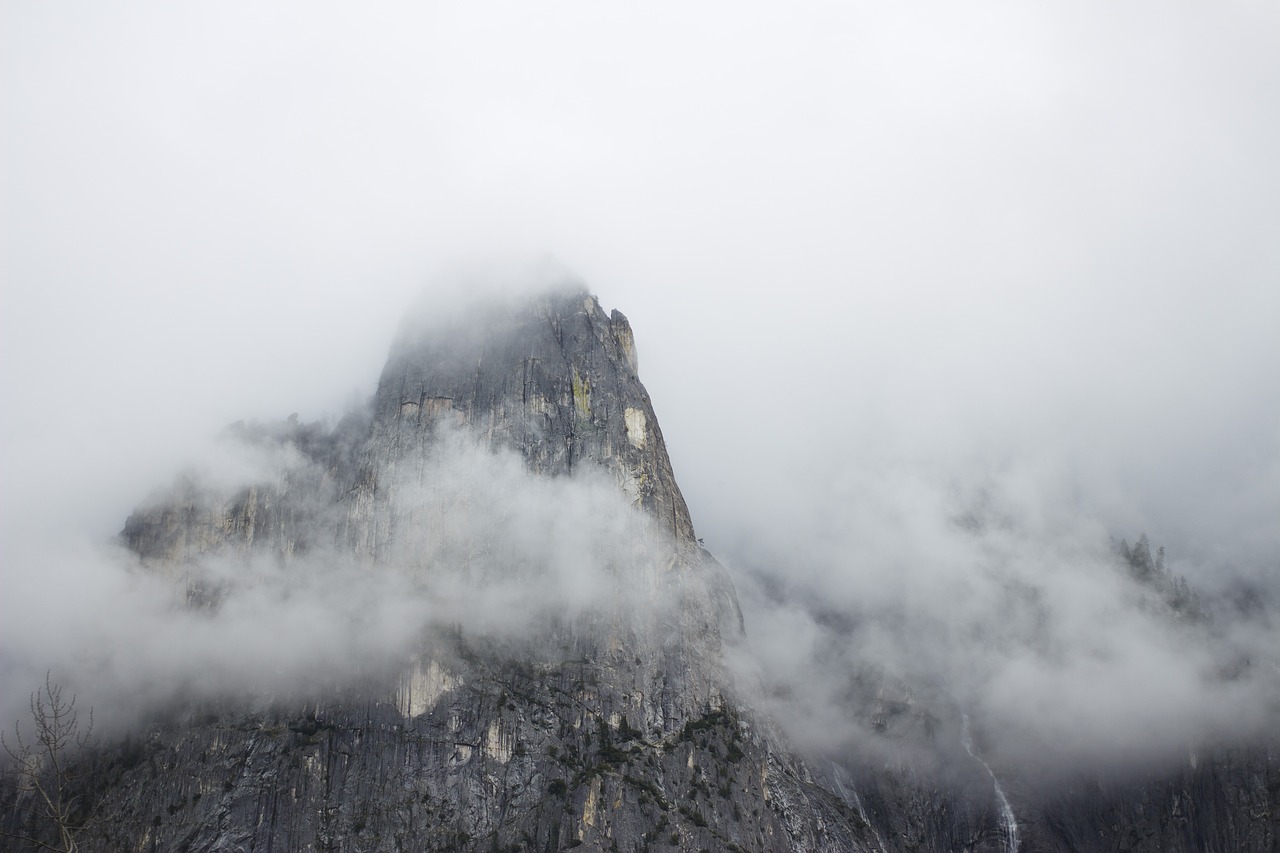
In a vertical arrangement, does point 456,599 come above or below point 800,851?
above

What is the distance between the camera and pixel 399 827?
15238 centimetres

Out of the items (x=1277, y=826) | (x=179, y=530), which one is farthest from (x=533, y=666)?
(x=1277, y=826)

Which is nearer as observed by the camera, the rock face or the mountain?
the rock face

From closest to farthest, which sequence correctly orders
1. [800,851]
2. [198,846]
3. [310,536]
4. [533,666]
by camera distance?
[198,846], [800,851], [533,666], [310,536]

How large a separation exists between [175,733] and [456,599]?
2064 inches

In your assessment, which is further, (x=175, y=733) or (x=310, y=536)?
(x=310, y=536)

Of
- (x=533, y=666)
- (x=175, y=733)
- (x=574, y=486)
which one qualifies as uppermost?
(x=574, y=486)

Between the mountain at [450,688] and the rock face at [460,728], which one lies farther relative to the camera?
the mountain at [450,688]

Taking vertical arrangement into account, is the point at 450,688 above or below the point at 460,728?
above

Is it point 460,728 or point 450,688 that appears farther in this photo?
point 450,688

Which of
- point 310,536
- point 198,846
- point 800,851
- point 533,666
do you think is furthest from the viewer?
point 310,536

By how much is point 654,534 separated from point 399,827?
7427 centimetres

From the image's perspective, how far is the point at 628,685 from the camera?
174 meters

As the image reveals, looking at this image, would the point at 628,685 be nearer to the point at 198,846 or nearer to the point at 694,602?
the point at 694,602
